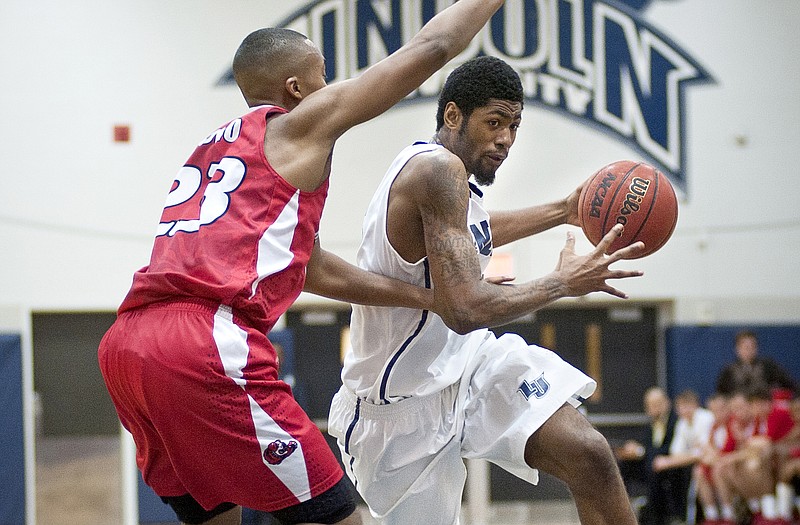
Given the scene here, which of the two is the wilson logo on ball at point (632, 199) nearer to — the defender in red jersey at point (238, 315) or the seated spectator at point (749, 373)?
the defender in red jersey at point (238, 315)

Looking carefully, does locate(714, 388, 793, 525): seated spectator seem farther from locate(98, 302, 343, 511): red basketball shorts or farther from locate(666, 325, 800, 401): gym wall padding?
locate(98, 302, 343, 511): red basketball shorts

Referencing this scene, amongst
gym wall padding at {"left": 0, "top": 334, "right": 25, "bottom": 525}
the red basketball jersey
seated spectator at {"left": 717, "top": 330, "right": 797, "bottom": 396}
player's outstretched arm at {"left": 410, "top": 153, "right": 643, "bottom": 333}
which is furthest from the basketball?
gym wall padding at {"left": 0, "top": 334, "right": 25, "bottom": 525}

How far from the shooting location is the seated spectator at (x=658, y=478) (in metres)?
8.80

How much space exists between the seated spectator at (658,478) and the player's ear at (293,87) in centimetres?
677

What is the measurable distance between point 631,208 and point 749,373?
245 inches

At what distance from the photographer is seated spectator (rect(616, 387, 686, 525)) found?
8.80 metres

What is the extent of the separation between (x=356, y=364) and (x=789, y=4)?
8.12 meters

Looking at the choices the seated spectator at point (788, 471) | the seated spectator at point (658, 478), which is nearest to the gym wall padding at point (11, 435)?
the seated spectator at point (658, 478)

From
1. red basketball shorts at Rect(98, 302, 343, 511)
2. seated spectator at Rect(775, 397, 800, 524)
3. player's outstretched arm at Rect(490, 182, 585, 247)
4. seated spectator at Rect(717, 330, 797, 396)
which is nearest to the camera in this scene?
red basketball shorts at Rect(98, 302, 343, 511)

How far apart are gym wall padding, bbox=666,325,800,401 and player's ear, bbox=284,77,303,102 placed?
25.8ft

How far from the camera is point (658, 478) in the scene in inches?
350

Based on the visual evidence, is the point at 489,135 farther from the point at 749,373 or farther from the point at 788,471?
the point at 749,373

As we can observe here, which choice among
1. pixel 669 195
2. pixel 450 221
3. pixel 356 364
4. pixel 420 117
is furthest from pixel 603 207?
pixel 420 117

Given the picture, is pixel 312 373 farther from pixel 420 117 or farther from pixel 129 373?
pixel 129 373
